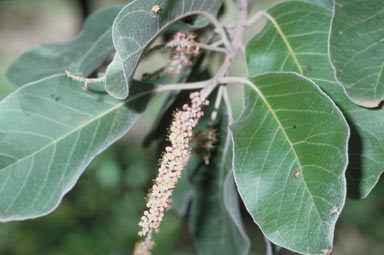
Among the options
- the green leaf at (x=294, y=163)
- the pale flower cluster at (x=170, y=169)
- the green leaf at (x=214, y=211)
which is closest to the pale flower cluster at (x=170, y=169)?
the pale flower cluster at (x=170, y=169)

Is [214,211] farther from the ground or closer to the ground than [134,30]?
closer to the ground

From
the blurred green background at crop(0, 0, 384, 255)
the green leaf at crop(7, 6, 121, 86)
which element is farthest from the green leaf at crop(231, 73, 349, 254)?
the blurred green background at crop(0, 0, 384, 255)

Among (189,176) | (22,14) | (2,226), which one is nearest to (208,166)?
(189,176)

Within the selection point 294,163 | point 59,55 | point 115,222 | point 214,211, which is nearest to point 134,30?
point 294,163

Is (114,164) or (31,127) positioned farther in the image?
(114,164)

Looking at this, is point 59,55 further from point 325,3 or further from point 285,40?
point 325,3

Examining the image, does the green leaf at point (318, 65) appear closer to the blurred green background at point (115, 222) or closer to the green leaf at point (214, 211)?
the green leaf at point (214, 211)

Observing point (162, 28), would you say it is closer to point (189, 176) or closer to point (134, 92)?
point (134, 92)
